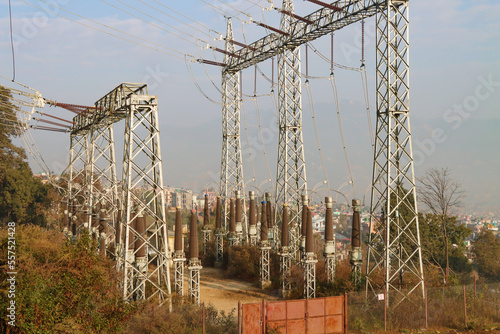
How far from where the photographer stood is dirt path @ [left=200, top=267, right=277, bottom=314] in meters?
26.6

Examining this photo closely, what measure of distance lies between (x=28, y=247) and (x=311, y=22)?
69.9ft

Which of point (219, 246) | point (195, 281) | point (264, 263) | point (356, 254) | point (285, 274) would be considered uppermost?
point (356, 254)

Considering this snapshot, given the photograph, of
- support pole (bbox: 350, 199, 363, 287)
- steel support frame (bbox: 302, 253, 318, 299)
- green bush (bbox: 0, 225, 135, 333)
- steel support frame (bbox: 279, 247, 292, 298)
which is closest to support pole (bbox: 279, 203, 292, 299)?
steel support frame (bbox: 279, 247, 292, 298)

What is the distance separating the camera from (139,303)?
58.7 feet

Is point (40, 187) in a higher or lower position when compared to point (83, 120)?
lower

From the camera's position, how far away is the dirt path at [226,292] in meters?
26.6

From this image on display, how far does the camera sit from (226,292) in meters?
29.7

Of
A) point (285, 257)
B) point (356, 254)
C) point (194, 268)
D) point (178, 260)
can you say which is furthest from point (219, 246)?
point (356, 254)

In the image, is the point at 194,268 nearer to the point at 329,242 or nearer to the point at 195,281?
the point at 195,281

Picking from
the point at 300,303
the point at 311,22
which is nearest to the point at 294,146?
the point at 311,22

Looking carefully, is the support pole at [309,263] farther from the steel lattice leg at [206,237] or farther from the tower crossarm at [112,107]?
the steel lattice leg at [206,237]

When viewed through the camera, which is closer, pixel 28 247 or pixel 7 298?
pixel 7 298

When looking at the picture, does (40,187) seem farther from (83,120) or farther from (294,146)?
(294,146)

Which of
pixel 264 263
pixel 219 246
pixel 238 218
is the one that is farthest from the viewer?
pixel 219 246
